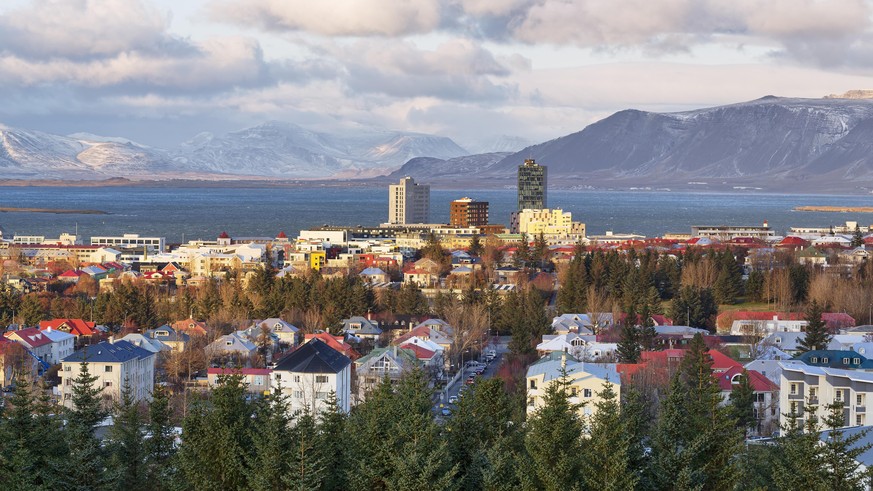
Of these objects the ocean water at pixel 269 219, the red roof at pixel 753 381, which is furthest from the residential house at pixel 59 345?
the ocean water at pixel 269 219

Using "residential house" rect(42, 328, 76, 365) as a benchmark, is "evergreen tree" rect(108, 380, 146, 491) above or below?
above

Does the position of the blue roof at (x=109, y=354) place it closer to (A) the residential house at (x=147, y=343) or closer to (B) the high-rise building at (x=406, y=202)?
(A) the residential house at (x=147, y=343)

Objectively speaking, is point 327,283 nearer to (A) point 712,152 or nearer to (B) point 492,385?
(B) point 492,385

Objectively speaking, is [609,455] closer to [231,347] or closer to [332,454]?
[332,454]

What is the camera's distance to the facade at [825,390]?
16047 mm

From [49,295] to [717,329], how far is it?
1511 centimetres

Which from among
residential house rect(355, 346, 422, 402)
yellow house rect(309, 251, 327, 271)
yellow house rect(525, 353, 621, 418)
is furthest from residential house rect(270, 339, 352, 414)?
yellow house rect(309, 251, 327, 271)

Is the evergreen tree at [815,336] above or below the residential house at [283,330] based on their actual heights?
above

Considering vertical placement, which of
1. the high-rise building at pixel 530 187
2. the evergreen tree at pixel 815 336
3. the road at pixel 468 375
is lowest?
the road at pixel 468 375

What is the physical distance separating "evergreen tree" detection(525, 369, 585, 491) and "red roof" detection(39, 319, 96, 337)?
15103 millimetres

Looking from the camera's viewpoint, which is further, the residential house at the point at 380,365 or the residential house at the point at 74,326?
the residential house at the point at 74,326

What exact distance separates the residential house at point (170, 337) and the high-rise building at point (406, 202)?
4620cm

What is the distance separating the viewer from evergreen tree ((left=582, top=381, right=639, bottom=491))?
1004 cm

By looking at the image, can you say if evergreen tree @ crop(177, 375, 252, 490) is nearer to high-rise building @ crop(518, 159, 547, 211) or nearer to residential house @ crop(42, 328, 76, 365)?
residential house @ crop(42, 328, 76, 365)
